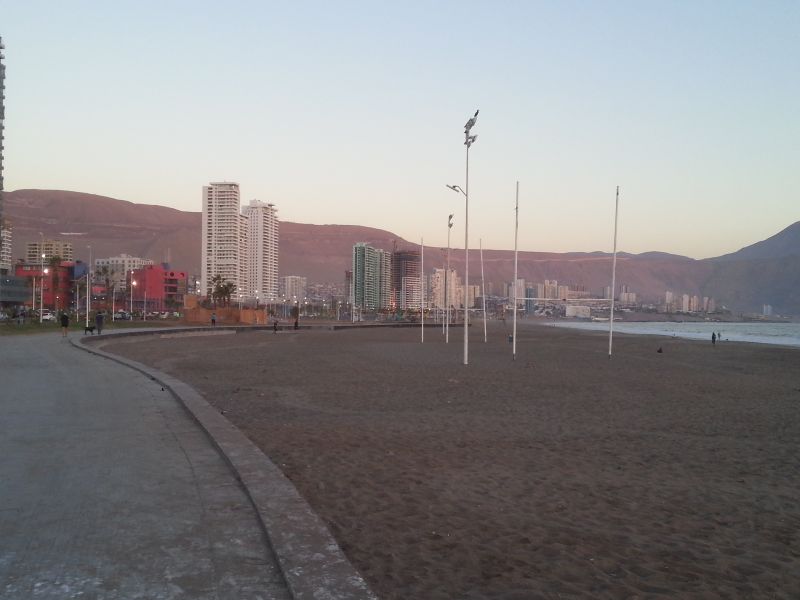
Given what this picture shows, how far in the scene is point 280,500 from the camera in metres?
5.41

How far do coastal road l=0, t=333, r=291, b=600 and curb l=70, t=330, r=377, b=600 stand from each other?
94mm

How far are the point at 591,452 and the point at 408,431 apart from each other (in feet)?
8.80

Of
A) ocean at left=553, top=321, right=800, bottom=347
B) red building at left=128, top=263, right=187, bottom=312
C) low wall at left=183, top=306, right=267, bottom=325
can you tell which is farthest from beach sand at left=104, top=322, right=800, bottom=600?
red building at left=128, top=263, right=187, bottom=312

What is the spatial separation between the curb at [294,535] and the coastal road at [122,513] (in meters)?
0.09

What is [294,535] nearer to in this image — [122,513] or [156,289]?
[122,513]

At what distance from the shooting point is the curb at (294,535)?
3.74 metres

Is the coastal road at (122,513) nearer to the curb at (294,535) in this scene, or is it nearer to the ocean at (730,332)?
the curb at (294,535)

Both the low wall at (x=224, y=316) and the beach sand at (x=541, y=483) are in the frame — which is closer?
the beach sand at (x=541, y=483)

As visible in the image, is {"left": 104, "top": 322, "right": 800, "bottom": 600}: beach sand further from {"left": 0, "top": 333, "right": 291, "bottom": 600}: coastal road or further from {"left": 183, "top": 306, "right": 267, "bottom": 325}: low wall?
{"left": 183, "top": 306, "right": 267, "bottom": 325}: low wall

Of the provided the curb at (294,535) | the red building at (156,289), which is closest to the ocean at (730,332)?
the curb at (294,535)

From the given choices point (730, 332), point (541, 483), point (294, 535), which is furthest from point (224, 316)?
point (730, 332)

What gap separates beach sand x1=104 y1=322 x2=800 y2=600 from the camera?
14.9 feet

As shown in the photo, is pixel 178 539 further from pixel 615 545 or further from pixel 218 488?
pixel 615 545

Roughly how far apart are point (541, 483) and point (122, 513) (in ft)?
13.4
